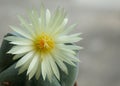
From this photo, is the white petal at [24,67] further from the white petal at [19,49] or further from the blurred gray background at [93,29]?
the blurred gray background at [93,29]

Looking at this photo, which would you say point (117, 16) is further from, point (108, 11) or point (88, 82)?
point (88, 82)

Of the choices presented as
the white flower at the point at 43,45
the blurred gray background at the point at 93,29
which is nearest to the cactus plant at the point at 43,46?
the white flower at the point at 43,45

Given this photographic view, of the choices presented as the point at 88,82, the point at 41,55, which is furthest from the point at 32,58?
the point at 88,82

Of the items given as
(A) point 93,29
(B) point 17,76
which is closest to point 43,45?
(B) point 17,76

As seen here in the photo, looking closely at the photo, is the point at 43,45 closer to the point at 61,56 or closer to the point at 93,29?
the point at 61,56

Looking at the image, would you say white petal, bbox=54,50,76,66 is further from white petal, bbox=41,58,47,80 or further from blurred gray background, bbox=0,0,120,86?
blurred gray background, bbox=0,0,120,86

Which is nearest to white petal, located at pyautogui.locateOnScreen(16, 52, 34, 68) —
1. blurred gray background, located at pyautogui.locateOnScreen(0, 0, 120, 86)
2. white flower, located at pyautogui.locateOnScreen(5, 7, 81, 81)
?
white flower, located at pyautogui.locateOnScreen(5, 7, 81, 81)
